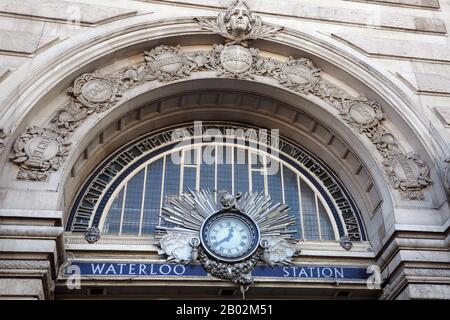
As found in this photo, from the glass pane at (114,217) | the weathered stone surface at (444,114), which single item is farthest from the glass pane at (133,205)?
the weathered stone surface at (444,114)

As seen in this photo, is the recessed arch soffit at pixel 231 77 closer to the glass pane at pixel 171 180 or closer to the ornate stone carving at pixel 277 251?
the glass pane at pixel 171 180

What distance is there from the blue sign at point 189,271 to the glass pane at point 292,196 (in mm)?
1050

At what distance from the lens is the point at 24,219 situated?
32.7ft

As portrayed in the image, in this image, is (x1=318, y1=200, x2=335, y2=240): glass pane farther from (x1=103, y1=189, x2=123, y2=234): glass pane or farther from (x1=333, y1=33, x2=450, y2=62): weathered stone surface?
(x1=103, y1=189, x2=123, y2=234): glass pane

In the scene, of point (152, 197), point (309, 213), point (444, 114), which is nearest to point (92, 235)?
point (152, 197)

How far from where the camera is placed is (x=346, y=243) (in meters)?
12.3

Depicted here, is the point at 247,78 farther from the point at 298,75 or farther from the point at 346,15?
the point at 346,15

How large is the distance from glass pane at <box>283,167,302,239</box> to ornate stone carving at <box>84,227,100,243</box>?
4411mm

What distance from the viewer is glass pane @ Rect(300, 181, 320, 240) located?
1261 centimetres

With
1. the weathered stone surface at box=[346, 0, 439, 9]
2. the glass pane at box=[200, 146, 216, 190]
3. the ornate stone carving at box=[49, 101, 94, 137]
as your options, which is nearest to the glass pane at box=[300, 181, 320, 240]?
the glass pane at box=[200, 146, 216, 190]

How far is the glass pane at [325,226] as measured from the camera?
1265 cm

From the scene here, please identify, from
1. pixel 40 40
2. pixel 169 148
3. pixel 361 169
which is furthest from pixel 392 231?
pixel 40 40

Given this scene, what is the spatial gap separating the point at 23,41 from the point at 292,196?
722 centimetres
